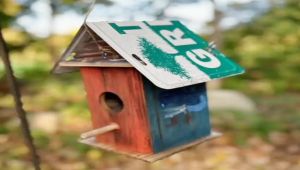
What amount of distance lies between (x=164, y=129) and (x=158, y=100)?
0.14 meters

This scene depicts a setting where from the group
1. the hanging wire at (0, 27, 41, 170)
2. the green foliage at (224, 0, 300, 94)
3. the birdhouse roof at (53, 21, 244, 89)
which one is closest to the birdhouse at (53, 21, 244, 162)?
the birdhouse roof at (53, 21, 244, 89)

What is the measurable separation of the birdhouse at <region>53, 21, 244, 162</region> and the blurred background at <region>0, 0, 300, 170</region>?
0.14 metres

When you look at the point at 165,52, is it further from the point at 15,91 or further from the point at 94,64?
the point at 15,91

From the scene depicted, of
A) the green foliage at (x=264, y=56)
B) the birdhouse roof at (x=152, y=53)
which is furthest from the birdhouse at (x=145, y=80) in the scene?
the green foliage at (x=264, y=56)

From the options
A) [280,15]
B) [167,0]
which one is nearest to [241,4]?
[280,15]

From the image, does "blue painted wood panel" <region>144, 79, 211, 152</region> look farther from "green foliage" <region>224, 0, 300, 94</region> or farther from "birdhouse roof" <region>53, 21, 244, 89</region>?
"green foliage" <region>224, 0, 300, 94</region>

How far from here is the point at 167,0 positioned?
396 cm

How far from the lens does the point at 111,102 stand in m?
2.04

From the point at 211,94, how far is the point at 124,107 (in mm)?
4235

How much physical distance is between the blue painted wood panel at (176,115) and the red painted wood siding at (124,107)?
34 mm

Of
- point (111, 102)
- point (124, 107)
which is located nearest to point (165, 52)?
point (124, 107)

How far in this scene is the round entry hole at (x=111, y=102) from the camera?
197 centimetres

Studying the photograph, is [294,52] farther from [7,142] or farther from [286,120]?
[7,142]

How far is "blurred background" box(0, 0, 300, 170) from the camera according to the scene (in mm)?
4285
